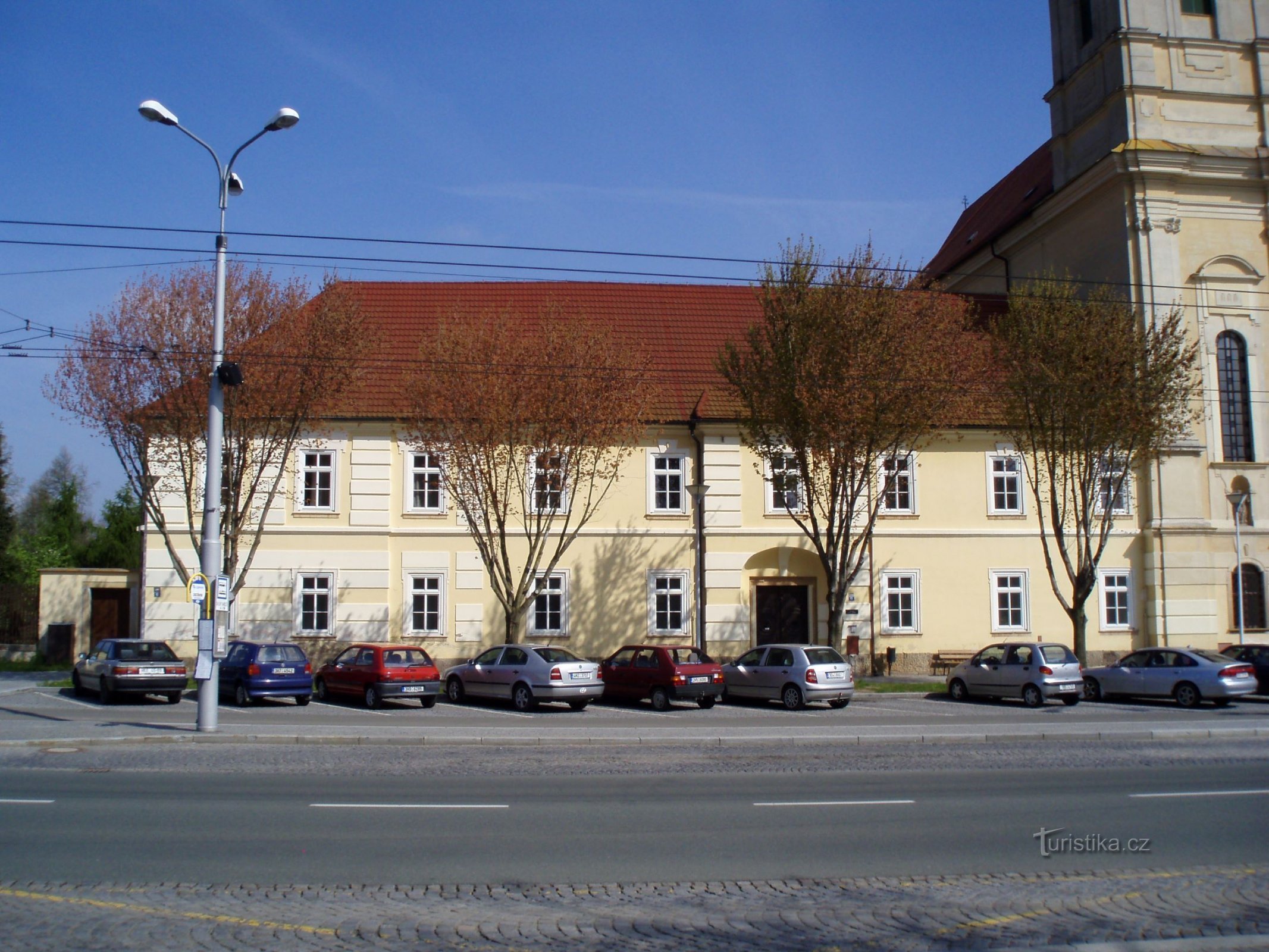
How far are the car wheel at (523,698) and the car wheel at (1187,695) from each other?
48.8 feet

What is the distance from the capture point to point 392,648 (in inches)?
944

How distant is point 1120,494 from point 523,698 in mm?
16825

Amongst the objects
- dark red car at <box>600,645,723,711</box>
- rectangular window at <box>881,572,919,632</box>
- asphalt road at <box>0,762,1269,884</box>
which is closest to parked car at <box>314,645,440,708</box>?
dark red car at <box>600,645,723,711</box>

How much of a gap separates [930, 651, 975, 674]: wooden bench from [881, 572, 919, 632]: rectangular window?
3.38 feet

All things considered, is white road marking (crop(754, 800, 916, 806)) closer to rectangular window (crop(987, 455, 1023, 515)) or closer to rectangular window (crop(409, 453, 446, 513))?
rectangular window (crop(409, 453, 446, 513))

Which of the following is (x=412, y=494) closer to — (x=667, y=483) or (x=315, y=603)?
(x=315, y=603)

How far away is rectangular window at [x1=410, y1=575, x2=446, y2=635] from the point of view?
30.7 metres

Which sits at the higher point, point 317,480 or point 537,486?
point 317,480

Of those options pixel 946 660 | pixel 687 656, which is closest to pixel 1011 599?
pixel 946 660

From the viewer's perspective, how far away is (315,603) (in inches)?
1192

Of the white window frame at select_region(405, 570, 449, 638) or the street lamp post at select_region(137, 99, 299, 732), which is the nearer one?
the street lamp post at select_region(137, 99, 299, 732)

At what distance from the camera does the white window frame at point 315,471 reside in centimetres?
3039

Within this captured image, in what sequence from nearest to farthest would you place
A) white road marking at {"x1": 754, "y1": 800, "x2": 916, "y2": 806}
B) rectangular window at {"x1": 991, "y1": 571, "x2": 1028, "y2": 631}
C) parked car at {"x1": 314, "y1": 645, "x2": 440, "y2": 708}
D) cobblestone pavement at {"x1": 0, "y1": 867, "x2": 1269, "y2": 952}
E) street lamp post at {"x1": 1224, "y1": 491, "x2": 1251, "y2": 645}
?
cobblestone pavement at {"x1": 0, "y1": 867, "x2": 1269, "y2": 952}, white road marking at {"x1": 754, "y1": 800, "x2": 916, "y2": 806}, parked car at {"x1": 314, "y1": 645, "x2": 440, "y2": 708}, street lamp post at {"x1": 1224, "y1": 491, "x2": 1251, "y2": 645}, rectangular window at {"x1": 991, "y1": 571, "x2": 1028, "y2": 631}

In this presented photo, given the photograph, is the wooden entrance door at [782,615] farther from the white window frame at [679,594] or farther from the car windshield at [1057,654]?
the car windshield at [1057,654]
